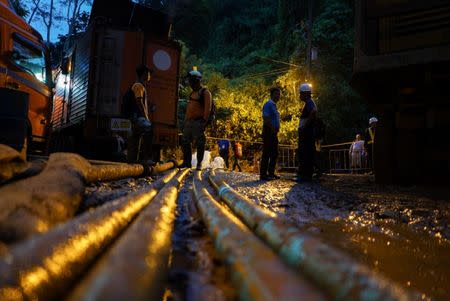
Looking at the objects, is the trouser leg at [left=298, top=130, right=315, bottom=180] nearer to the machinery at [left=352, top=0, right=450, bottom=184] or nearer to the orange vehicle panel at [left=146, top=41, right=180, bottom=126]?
the machinery at [left=352, top=0, right=450, bottom=184]

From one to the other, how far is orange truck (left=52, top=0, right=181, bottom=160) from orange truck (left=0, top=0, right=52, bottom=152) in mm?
912

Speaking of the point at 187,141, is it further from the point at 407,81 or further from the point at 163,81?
the point at 407,81

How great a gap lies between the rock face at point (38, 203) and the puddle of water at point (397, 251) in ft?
4.19

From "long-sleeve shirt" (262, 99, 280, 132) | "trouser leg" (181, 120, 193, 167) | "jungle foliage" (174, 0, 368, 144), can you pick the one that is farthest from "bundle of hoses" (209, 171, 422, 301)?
"jungle foliage" (174, 0, 368, 144)

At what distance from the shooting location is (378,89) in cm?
562

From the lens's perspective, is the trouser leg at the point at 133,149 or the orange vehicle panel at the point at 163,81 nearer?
the trouser leg at the point at 133,149

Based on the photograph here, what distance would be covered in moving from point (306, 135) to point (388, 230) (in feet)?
12.1

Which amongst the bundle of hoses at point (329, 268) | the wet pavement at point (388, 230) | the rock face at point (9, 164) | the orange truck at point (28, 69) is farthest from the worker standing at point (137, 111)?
the bundle of hoses at point (329, 268)

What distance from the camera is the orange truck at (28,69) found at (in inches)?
224

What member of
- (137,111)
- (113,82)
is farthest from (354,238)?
(113,82)

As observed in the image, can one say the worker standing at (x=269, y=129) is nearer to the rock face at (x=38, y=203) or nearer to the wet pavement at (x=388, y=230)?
the wet pavement at (x=388, y=230)

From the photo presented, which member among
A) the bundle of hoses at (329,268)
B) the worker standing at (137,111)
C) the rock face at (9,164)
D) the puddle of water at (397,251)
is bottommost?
the puddle of water at (397,251)

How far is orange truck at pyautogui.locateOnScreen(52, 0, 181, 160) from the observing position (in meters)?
7.71

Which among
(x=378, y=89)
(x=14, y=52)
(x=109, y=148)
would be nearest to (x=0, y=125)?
(x=14, y=52)
